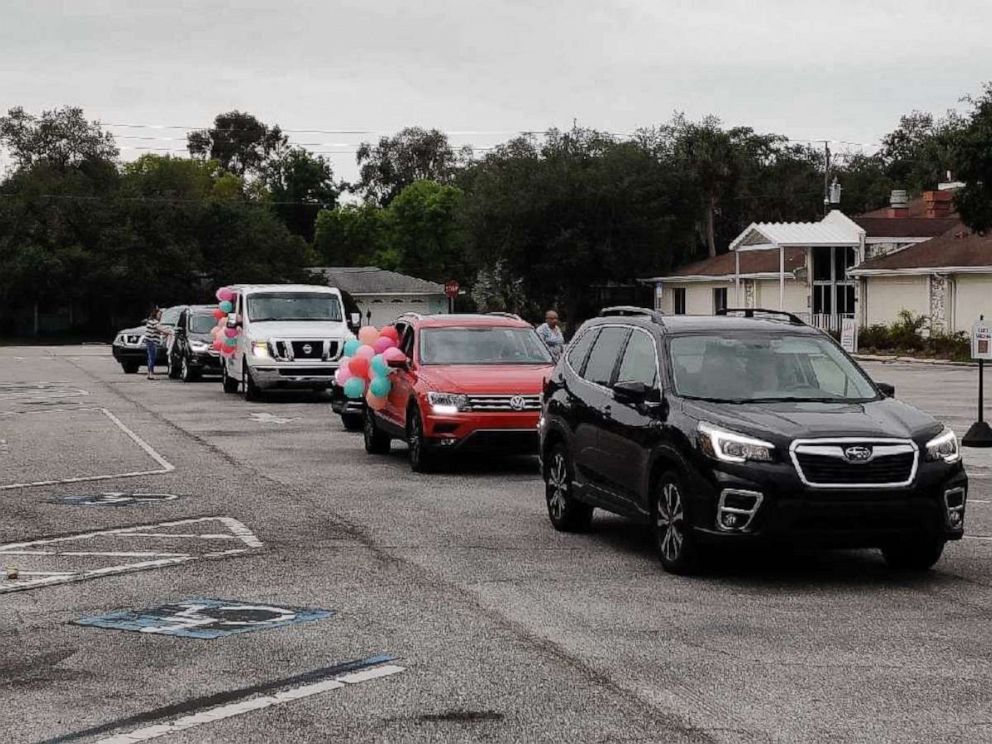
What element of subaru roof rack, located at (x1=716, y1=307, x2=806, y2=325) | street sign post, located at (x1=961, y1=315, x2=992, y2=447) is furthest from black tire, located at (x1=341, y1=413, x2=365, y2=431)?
subaru roof rack, located at (x1=716, y1=307, x2=806, y2=325)

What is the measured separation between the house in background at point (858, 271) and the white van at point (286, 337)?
96.3ft

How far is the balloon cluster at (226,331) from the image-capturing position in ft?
107

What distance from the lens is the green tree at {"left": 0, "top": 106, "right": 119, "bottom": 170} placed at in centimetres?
11844

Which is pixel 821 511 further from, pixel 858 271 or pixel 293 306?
pixel 858 271

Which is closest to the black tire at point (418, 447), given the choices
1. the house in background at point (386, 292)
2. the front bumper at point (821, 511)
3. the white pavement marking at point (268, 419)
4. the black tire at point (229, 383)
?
the front bumper at point (821, 511)

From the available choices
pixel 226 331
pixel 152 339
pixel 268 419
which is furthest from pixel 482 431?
pixel 152 339

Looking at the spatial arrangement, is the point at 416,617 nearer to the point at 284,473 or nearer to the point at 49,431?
the point at 284,473

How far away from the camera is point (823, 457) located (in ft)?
32.7

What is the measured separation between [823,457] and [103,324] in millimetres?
88066

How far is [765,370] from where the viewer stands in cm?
1130

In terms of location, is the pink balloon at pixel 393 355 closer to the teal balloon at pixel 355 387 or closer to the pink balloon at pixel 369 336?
the pink balloon at pixel 369 336

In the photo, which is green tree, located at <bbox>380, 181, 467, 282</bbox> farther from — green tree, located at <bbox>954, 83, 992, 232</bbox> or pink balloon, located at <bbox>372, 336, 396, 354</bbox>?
pink balloon, located at <bbox>372, 336, 396, 354</bbox>

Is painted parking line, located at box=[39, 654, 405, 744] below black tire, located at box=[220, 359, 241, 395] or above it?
above

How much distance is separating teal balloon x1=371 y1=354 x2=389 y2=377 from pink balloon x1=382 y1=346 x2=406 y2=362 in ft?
0.27
